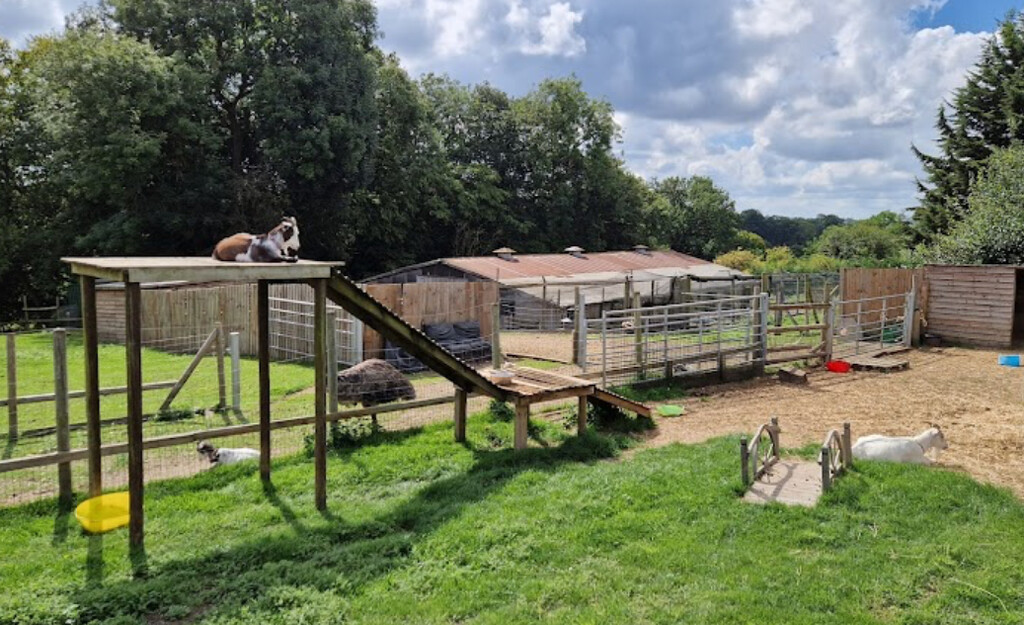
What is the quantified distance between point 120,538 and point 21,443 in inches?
135

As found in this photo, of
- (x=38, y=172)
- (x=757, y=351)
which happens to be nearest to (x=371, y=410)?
(x=757, y=351)

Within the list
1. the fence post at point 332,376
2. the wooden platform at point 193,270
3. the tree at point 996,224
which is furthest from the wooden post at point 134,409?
the tree at point 996,224

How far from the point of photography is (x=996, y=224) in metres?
20.4

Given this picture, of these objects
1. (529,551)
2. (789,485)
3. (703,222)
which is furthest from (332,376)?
(703,222)

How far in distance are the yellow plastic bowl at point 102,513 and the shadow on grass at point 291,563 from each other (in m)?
0.35

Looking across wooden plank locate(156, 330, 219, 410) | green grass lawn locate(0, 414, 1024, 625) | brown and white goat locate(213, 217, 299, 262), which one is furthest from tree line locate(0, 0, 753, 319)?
green grass lawn locate(0, 414, 1024, 625)

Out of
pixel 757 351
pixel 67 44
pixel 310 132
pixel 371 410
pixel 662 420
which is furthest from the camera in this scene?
pixel 310 132

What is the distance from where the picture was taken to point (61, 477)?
590cm

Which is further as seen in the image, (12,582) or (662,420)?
(662,420)

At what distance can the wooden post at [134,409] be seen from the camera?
5.04 metres

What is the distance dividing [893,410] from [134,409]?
992cm

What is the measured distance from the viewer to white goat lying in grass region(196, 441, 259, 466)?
696 cm

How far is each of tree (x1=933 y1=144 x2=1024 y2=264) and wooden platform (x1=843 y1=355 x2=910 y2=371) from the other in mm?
8414

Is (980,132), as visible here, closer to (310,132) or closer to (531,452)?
(310,132)
